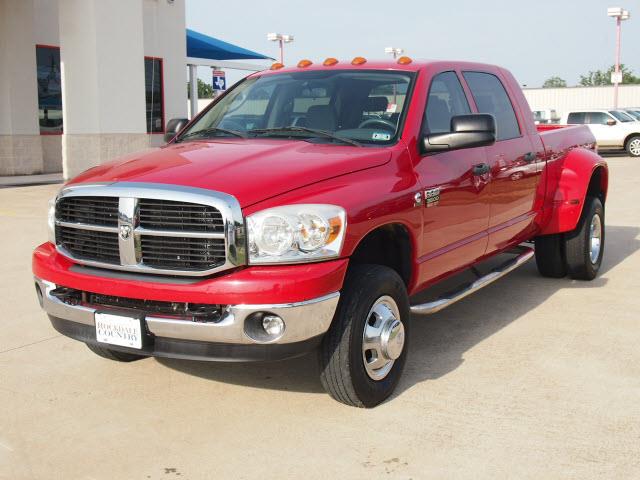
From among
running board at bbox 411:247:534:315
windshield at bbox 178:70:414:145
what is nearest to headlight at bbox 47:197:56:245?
windshield at bbox 178:70:414:145

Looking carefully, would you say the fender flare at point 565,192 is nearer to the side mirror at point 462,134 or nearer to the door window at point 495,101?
the door window at point 495,101

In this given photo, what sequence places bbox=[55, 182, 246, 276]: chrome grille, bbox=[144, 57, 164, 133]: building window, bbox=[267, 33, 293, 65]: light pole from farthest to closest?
bbox=[267, 33, 293, 65]: light pole < bbox=[144, 57, 164, 133]: building window < bbox=[55, 182, 246, 276]: chrome grille

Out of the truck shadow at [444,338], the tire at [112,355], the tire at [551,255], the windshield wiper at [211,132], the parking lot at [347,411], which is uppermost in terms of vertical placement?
the windshield wiper at [211,132]

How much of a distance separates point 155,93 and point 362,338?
17.3m

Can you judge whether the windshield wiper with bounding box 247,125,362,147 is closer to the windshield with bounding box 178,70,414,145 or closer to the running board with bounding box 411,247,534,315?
the windshield with bounding box 178,70,414,145

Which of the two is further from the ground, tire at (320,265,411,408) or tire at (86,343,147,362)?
tire at (320,265,411,408)

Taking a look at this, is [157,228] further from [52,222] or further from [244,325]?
[52,222]

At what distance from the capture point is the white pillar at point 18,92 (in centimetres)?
1742

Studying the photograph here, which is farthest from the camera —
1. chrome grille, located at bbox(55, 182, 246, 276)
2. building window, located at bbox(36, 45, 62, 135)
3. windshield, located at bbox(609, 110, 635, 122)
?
windshield, located at bbox(609, 110, 635, 122)

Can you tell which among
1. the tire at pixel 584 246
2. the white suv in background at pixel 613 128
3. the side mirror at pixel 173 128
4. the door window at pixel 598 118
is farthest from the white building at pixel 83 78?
the door window at pixel 598 118

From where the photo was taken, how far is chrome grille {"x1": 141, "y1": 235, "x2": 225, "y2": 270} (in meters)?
3.66

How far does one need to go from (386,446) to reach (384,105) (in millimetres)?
2080

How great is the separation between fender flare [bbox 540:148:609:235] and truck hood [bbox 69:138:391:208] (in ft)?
8.56

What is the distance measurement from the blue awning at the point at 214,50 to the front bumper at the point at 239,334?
20.2 metres
